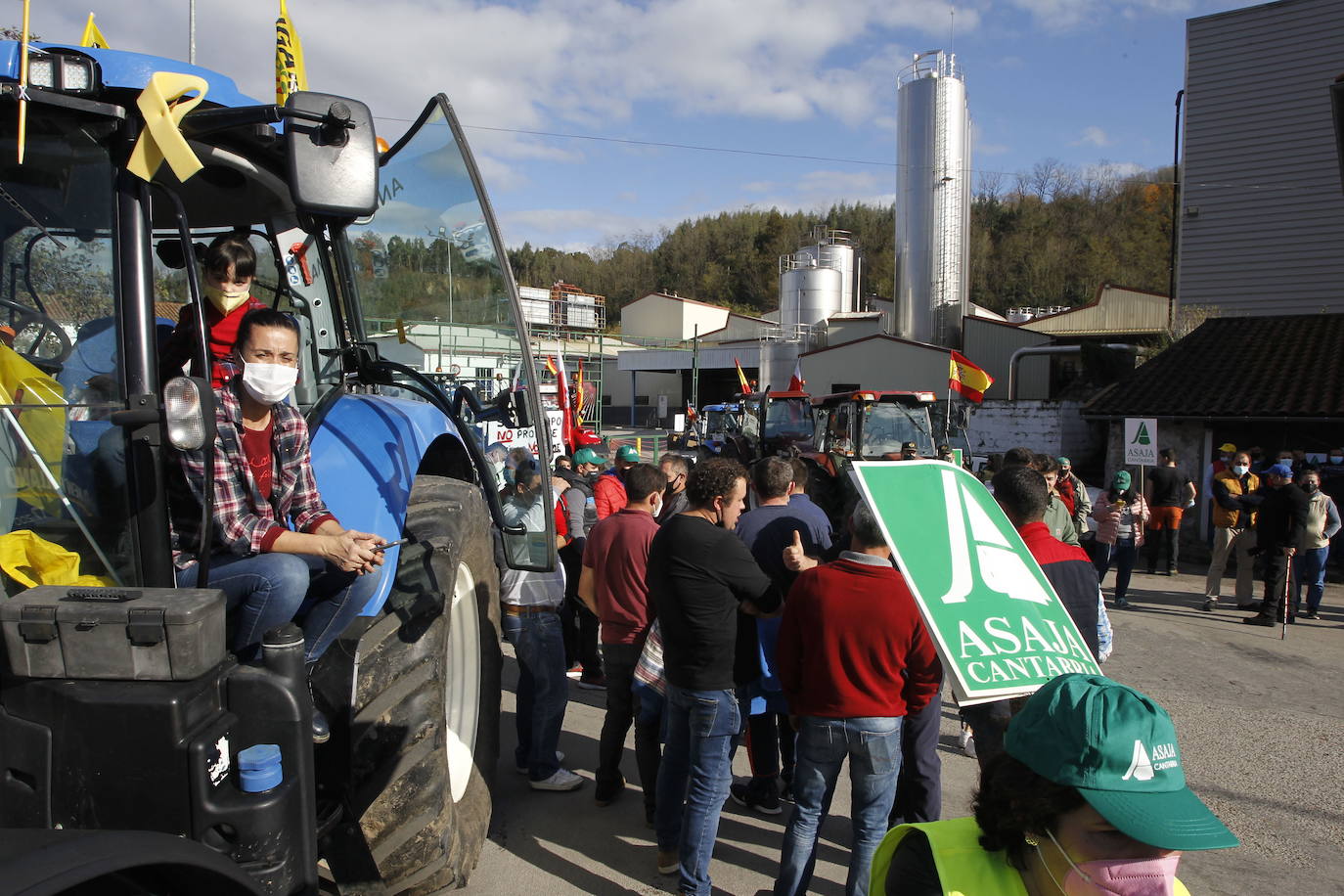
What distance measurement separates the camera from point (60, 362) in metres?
1.94

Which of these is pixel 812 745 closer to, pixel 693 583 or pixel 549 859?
pixel 693 583

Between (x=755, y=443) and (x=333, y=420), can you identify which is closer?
(x=333, y=420)

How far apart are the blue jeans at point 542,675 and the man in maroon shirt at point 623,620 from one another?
26 cm

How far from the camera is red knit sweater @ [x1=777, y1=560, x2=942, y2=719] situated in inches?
119

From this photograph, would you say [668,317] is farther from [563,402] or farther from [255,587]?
[255,587]

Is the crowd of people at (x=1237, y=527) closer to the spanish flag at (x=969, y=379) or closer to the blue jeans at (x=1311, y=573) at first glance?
the blue jeans at (x=1311, y=573)

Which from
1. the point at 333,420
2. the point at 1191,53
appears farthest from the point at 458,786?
the point at 1191,53

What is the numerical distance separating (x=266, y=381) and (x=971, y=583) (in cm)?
222

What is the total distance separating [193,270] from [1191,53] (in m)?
22.3

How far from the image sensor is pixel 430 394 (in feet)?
10.8

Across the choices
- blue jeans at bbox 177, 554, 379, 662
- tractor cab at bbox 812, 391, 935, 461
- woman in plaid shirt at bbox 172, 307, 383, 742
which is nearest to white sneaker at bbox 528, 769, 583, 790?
woman in plaid shirt at bbox 172, 307, 383, 742

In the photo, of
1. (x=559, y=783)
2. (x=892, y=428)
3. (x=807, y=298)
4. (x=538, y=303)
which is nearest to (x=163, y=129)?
(x=559, y=783)

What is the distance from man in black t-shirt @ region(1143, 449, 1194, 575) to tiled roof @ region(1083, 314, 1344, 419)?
2489 millimetres

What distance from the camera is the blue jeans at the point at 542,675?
432 centimetres
